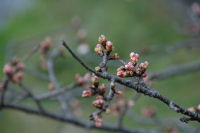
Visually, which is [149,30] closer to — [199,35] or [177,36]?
[177,36]

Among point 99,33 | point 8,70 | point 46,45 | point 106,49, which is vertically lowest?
point 106,49

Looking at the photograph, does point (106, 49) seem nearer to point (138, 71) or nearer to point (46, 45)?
point (138, 71)

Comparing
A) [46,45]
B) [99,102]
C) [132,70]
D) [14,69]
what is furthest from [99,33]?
[132,70]

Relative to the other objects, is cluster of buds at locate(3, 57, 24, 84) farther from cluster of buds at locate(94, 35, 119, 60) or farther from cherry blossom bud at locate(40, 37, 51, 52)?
cluster of buds at locate(94, 35, 119, 60)

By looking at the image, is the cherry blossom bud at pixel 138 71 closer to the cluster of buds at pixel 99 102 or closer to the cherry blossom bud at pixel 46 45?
the cluster of buds at pixel 99 102

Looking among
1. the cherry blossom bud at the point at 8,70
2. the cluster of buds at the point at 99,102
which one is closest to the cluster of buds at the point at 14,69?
the cherry blossom bud at the point at 8,70

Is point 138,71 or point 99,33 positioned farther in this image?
point 99,33

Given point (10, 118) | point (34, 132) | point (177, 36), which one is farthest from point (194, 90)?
point (10, 118)

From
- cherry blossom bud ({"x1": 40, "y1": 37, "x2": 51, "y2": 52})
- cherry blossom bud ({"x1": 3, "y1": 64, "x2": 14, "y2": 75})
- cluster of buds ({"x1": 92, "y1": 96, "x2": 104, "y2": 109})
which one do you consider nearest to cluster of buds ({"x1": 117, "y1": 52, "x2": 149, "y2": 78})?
cluster of buds ({"x1": 92, "y1": 96, "x2": 104, "y2": 109})

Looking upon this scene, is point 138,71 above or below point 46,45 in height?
below
